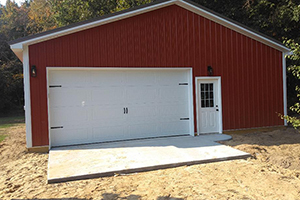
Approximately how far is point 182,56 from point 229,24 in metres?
2.13

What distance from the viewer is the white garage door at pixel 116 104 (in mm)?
6934

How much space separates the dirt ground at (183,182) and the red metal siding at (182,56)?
222 centimetres

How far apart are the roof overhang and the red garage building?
26 millimetres

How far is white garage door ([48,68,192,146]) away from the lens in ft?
22.7

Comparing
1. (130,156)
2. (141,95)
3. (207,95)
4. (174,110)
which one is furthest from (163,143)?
(207,95)

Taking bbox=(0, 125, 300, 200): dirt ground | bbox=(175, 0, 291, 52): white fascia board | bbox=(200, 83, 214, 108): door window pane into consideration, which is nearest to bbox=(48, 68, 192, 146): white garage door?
bbox=(200, 83, 214, 108): door window pane

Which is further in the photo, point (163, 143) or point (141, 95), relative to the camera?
point (141, 95)

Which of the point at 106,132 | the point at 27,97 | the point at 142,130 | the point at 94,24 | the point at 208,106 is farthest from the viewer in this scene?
the point at 208,106

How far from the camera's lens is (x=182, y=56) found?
26.0 feet

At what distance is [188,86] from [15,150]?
578 centimetres

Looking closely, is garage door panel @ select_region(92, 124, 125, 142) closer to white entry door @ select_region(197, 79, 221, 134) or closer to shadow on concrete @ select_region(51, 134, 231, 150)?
shadow on concrete @ select_region(51, 134, 231, 150)

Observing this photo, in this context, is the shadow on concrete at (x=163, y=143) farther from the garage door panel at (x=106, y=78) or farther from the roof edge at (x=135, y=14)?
the roof edge at (x=135, y=14)

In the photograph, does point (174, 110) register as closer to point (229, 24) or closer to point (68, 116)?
point (68, 116)

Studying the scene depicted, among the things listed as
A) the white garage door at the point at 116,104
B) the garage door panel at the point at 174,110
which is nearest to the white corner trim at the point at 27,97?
the white garage door at the point at 116,104
